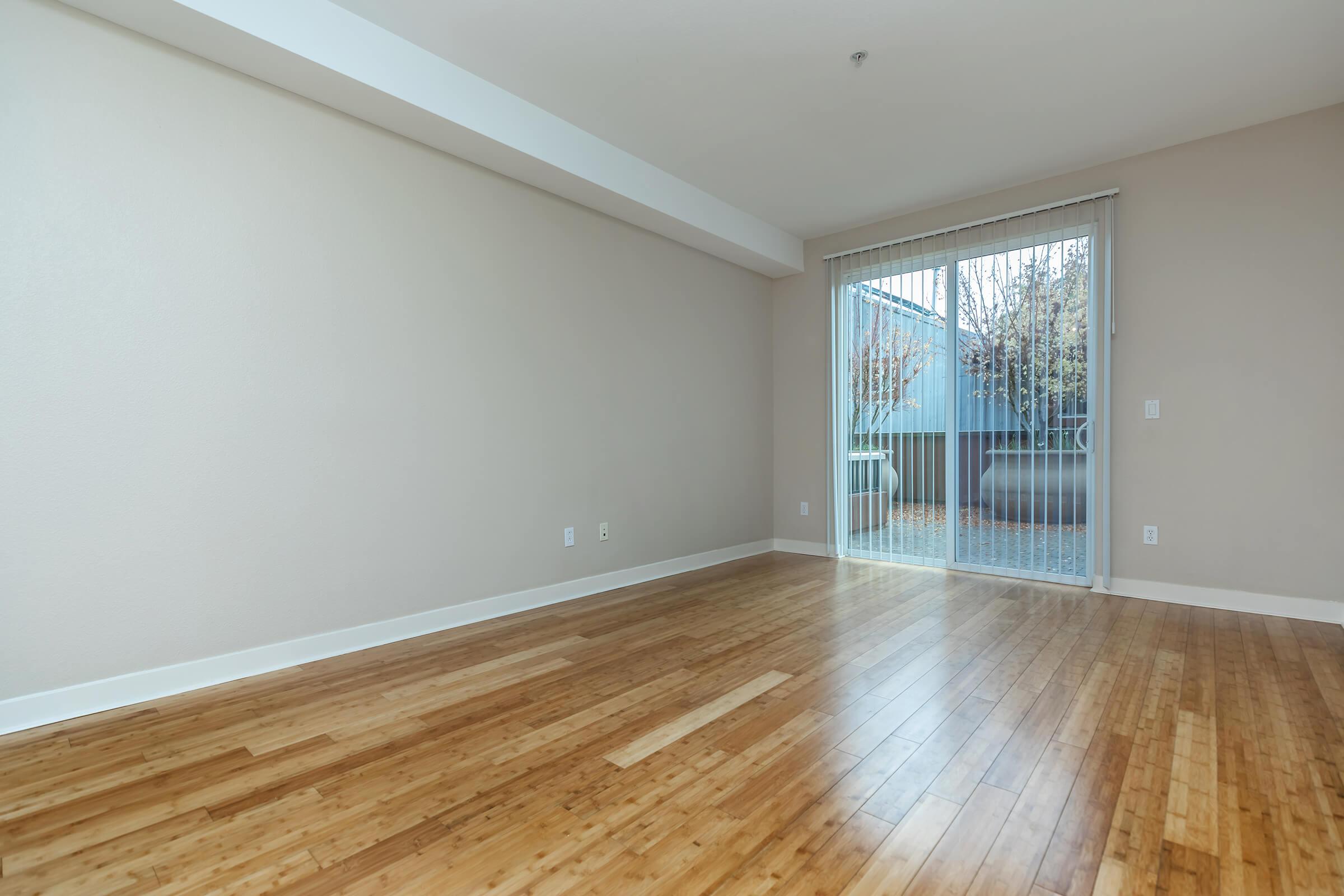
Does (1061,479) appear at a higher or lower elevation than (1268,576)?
higher

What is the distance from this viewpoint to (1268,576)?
11.3 ft

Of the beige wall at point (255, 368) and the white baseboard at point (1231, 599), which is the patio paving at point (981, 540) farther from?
the beige wall at point (255, 368)

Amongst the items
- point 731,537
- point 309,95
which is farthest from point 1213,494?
point 309,95

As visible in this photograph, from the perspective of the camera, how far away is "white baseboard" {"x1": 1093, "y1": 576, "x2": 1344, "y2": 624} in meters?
3.32

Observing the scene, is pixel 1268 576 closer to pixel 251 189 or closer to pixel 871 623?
pixel 871 623

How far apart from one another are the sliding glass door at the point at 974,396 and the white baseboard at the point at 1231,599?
0.22 metres

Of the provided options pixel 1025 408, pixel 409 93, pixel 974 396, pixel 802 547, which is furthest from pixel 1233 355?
pixel 409 93

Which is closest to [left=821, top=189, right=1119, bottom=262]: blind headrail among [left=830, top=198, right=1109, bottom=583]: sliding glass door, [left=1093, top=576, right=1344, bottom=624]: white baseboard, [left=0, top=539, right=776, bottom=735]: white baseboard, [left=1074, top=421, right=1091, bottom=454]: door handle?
[left=830, top=198, right=1109, bottom=583]: sliding glass door

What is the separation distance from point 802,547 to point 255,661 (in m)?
4.01

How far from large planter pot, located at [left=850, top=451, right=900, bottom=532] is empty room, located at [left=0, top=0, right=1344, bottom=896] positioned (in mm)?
107

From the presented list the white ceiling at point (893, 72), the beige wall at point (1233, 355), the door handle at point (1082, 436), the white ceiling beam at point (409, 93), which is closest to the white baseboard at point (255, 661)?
the white ceiling beam at point (409, 93)

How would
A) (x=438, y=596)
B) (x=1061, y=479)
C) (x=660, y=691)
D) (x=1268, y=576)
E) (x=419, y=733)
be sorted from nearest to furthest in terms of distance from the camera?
(x=419, y=733), (x=660, y=691), (x=438, y=596), (x=1268, y=576), (x=1061, y=479)

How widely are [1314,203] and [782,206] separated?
2.92 m

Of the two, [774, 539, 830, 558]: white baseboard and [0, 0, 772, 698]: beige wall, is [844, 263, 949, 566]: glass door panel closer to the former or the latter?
[774, 539, 830, 558]: white baseboard
